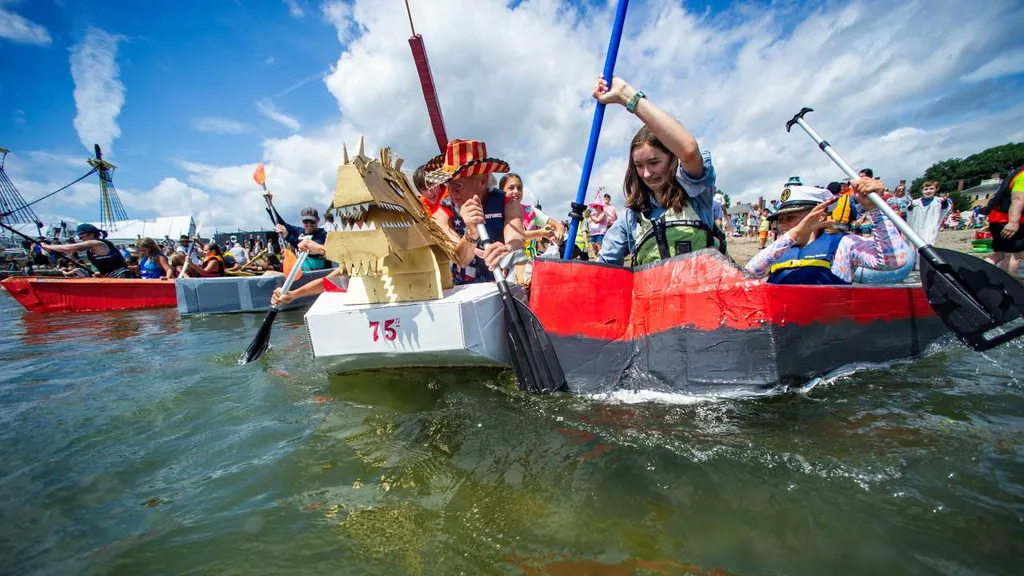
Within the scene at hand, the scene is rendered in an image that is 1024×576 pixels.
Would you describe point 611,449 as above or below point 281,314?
below

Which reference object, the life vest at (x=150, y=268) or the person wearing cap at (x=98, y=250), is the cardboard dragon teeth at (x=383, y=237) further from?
the life vest at (x=150, y=268)

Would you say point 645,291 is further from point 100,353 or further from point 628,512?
point 100,353

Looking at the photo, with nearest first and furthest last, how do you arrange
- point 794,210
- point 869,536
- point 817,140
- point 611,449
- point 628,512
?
point 869,536, point 628,512, point 611,449, point 794,210, point 817,140

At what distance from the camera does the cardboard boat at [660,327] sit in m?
1.88

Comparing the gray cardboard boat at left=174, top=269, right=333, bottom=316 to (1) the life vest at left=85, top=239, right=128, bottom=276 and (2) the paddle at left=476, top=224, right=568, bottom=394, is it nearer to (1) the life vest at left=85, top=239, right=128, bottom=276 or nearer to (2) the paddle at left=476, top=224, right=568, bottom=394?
(1) the life vest at left=85, top=239, right=128, bottom=276

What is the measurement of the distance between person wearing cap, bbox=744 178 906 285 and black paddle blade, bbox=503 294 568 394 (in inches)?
57.6

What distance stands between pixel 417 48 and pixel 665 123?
9.02ft

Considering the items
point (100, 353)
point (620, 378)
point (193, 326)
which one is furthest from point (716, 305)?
point (193, 326)

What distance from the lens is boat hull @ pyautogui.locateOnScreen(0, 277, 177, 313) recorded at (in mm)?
8141

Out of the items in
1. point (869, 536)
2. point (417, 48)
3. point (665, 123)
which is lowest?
point (869, 536)

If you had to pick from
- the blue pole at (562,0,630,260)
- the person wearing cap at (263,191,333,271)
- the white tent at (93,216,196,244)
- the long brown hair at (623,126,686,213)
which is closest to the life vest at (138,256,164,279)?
the person wearing cap at (263,191,333,271)

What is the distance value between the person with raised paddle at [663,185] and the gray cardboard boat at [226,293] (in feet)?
20.9

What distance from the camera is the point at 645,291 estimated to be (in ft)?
7.30

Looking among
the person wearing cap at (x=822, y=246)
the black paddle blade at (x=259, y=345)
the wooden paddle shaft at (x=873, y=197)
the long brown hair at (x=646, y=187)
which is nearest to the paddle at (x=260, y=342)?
the black paddle blade at (x=259, y=345)
